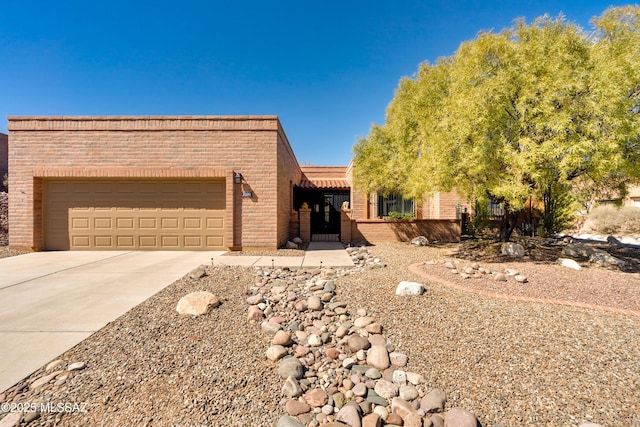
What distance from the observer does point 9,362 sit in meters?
2.55

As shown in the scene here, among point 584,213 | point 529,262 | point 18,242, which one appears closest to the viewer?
point 529,262

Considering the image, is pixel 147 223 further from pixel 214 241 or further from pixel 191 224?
pixel 214 241

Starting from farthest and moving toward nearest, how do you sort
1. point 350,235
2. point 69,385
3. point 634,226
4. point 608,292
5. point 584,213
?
1. point 584,213
2. point 634,226
3. point 350,235
4. point 608,292
5. point 69,385

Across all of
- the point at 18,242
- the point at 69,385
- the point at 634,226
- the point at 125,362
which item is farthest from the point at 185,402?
the point at 634,226

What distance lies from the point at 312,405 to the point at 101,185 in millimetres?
10292

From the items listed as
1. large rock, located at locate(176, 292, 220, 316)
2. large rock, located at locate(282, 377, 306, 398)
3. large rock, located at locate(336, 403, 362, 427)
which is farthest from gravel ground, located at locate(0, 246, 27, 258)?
large rock, located at locate(336, 403, 362, 427)

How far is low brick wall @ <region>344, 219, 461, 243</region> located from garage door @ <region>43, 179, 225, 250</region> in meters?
6.21

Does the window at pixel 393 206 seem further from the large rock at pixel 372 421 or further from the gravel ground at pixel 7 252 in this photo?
the gravel ground at pixel 7 252

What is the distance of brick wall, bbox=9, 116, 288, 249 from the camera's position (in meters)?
8.34

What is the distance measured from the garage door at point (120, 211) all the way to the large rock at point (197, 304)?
→ 17.8 feet

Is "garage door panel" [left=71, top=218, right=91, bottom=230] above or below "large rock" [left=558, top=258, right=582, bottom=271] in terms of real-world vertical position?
above

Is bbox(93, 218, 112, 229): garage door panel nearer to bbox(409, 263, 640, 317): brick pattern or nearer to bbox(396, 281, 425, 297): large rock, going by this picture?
bbox(396, 281, 425, 297): large rock

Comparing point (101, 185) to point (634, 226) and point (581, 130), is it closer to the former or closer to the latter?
point (581, 130)

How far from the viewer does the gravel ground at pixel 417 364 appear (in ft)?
6.70
